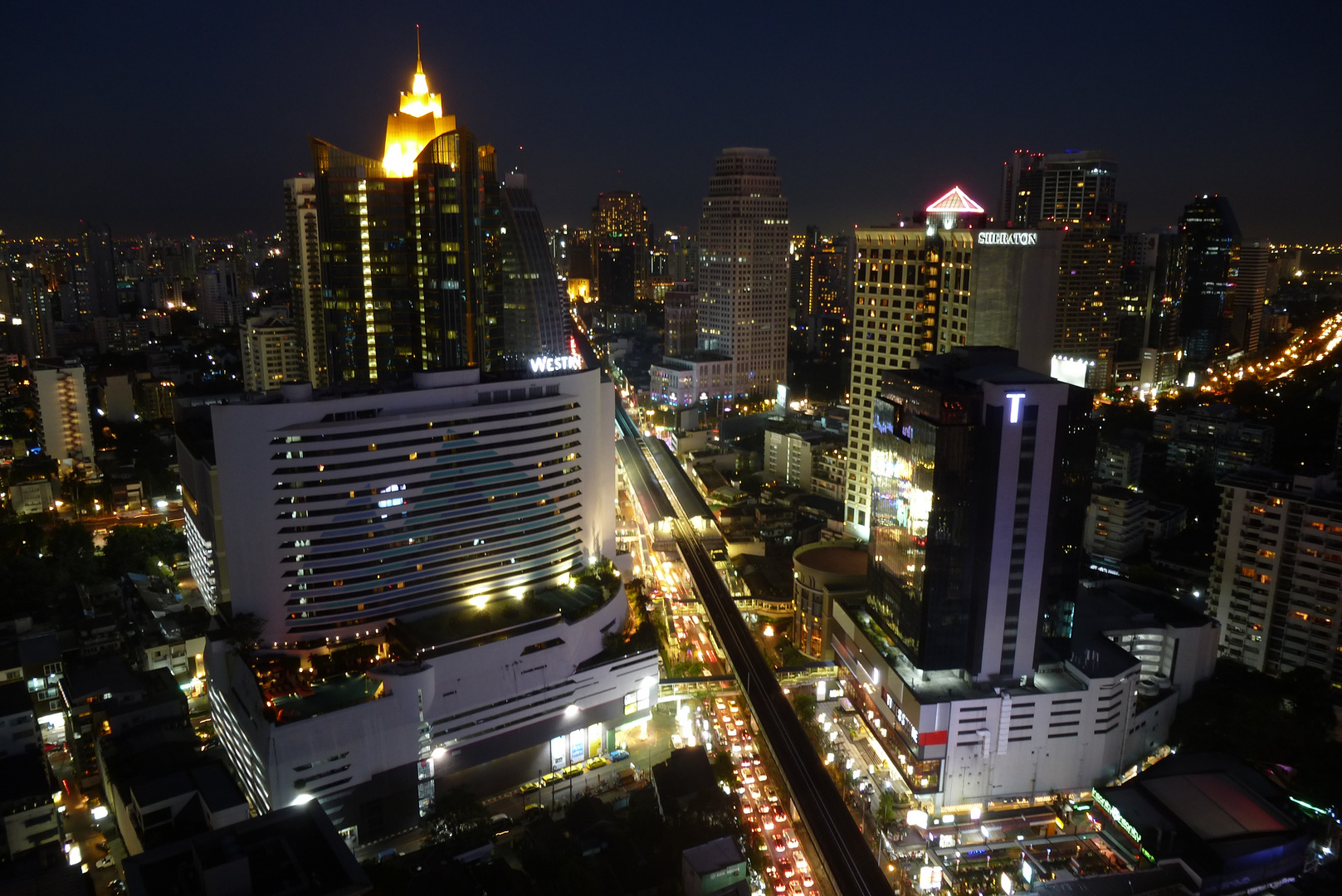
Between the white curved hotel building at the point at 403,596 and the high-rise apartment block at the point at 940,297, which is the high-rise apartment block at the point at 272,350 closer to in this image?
the white curved hotel building at the point at 403,596

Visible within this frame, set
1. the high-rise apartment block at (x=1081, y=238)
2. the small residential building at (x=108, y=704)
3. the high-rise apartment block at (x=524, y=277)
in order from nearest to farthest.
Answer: the small residential building at (x=108, y=704)
the high-rise apartment block at (x=524, y=277)
the high-rise apartment block at (x=1081, y=238)

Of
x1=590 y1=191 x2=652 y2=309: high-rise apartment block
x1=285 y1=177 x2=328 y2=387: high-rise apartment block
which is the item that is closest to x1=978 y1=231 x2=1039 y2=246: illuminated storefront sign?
x1=285 y1=177 x2=328 y2=387: high-rise apartment block

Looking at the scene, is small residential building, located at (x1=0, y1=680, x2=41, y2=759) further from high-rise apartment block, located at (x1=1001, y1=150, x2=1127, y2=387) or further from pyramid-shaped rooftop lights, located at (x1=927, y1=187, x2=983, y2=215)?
high-rise apartment block, located at (x1=1001, y1=150, x2=1127, y2=387)

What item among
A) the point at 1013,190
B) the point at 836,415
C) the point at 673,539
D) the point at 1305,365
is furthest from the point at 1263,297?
the point at 673,539

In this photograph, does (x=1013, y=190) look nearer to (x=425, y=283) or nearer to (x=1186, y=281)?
(x=1186, y=281)

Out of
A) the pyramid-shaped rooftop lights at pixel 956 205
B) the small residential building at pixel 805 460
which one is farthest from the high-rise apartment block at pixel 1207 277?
the pyramid-shaped rooftop lights at pixel 956 205
